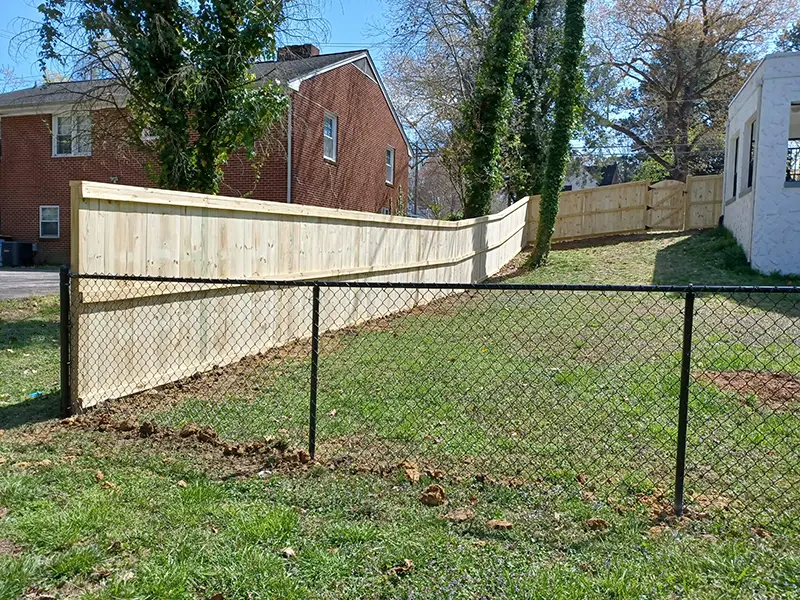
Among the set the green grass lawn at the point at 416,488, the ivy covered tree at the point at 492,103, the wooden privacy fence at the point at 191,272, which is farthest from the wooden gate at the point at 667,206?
the green grass lawn at the point at 416,488

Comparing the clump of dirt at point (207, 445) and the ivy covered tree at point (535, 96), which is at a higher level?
the ivy covered tree at point (535, 96)

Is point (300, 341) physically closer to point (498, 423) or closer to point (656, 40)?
point (498, 423)

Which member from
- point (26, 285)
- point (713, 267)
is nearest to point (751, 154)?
point (713, 267)

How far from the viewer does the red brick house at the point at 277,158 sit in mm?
17016

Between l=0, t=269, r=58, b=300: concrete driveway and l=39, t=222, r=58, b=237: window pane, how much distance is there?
4.85 meters

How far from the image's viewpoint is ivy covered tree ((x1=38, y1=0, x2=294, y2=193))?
8883mm

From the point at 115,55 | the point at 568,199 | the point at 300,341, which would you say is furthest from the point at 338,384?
the point at 568,199

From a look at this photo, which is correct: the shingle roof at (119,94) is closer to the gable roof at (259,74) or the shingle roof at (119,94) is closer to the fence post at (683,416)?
the gable roof at (259,74)

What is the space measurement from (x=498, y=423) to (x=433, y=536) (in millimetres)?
1779

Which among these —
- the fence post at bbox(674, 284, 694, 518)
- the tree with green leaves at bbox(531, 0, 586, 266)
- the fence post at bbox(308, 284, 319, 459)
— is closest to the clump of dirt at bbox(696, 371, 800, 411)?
the fence post at bbox(674, 284, 694, 518)

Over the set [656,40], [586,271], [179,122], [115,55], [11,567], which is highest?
[656,40]

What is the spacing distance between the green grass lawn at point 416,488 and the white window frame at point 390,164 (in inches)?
720

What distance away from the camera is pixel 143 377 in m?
5.53

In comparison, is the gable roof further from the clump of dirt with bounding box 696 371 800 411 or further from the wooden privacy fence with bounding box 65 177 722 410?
the clump of dirt with bounding box 696 371 800 411
